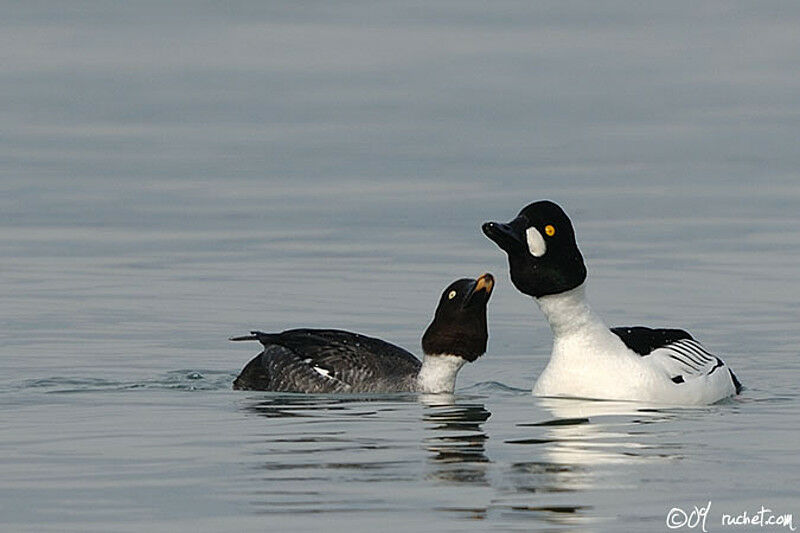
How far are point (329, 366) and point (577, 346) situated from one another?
2145mm

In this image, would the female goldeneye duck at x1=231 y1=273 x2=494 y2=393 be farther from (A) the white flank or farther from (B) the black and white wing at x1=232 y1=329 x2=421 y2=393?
(A) the white flank

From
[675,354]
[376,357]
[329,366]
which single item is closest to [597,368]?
[675,354]

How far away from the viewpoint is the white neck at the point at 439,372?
17.4m

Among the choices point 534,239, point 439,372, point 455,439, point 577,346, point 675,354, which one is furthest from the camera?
point 439,372

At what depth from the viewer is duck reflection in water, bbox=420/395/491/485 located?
1291 cm

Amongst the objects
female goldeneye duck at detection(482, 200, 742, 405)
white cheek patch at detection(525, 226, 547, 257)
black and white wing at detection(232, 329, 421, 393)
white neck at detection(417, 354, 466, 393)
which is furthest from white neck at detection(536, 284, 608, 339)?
black and white wing at detection(232, 329, 421, 393)

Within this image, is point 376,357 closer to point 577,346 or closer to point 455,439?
point 577,346

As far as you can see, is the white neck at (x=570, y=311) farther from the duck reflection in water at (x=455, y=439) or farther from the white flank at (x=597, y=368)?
the duck reflection in water at (x=455, y=439)

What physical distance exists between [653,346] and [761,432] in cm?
228

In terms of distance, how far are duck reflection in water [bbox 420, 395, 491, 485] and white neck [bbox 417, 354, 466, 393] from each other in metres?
0.18

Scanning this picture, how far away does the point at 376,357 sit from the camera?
17.8 metres

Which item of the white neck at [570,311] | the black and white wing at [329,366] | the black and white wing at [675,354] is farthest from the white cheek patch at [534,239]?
the black and white wing at [329,366]

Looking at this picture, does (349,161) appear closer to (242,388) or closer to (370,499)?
(242,388)

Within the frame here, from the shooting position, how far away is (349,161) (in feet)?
103
